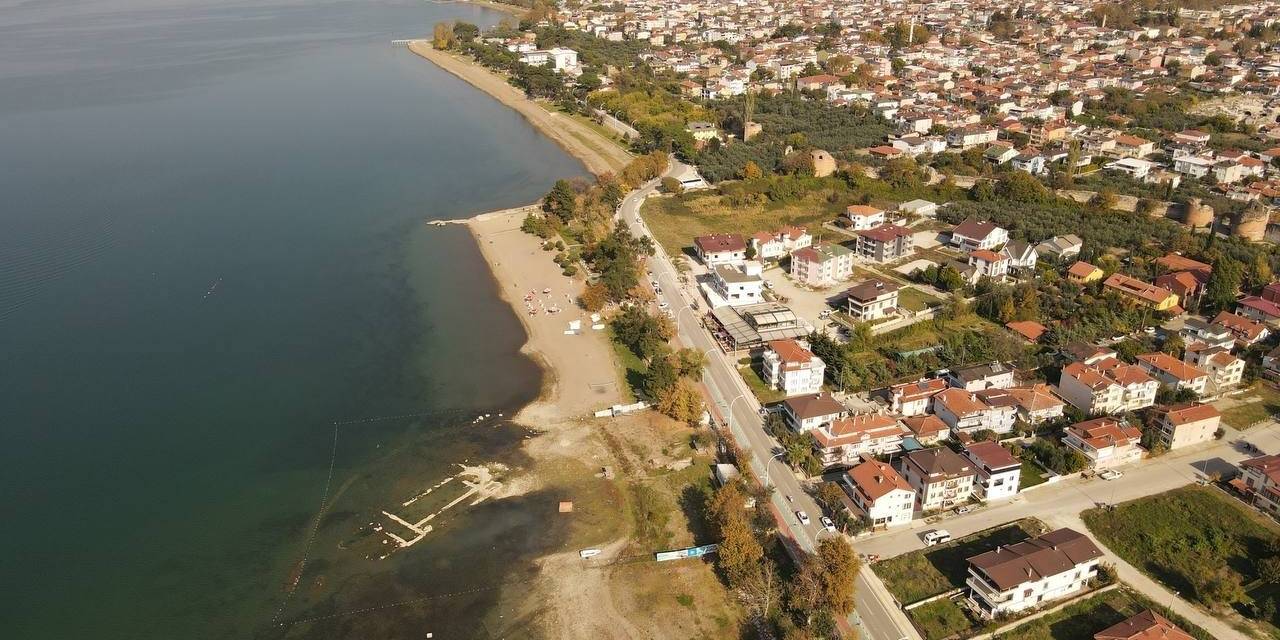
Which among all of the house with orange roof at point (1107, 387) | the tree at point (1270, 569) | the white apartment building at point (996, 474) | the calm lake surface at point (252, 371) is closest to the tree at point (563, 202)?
the calm lake surface at point (252, 371)

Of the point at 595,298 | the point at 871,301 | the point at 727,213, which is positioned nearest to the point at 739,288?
the point at 871,301

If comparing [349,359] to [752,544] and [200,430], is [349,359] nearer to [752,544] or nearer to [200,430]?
[200,430]

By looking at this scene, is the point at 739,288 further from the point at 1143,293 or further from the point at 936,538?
the point at 1143,293

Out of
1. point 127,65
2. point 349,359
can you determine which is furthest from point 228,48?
point 349,359

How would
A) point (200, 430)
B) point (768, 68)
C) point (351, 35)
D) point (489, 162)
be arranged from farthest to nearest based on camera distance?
point (351, 35) → point (768, 68) → point (489, 162) → point (200, 430)

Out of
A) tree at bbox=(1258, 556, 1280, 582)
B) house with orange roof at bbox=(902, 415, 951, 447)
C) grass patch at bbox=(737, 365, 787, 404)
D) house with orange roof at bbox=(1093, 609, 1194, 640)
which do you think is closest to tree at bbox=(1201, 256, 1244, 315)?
house with orange roof at bbox=(902, 415, 951, 447)

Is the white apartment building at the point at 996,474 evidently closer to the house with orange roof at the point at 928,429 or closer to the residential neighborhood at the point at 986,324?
the residential neighborhood at the point at 986,324
